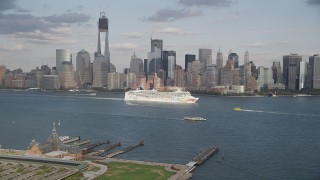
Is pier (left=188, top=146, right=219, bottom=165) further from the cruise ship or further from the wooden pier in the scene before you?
the cruise ship

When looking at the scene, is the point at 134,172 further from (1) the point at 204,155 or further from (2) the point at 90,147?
(2) the point at 90,147

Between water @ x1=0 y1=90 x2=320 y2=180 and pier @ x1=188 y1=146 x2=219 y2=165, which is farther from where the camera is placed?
pier @ x1=188 y1=146 x2=219 y2=165

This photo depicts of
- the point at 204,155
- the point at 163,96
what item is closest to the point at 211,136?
the point at 204,155

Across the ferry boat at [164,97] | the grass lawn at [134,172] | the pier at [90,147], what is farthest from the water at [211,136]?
the ferry boat at [164,97]

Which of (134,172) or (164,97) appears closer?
(134,172)

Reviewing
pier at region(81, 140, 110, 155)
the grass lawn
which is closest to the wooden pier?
the grass lawn

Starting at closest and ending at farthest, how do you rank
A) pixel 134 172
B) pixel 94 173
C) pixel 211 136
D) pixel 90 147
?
pixel 94 173, pixel 134 172, pixel 90 147, pixel 211 136

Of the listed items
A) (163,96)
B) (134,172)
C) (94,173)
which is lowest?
(134,172)
